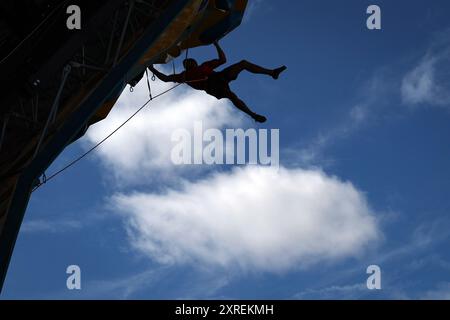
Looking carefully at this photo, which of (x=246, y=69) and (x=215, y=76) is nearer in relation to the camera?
(x=246, y=69)

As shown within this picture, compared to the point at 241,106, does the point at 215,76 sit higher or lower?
higher

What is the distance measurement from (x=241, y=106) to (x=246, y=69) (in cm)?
84

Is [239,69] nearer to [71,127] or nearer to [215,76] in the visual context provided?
[215,76]

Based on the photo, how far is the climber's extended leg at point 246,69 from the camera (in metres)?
13.1

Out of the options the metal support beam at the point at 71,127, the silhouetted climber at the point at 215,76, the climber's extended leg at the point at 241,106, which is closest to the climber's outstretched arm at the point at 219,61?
the silhouetted climber at the point at 215,76

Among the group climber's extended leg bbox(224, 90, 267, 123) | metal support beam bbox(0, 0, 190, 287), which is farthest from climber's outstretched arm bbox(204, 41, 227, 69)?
metal support beam bbox(0, 0, 190, 287)

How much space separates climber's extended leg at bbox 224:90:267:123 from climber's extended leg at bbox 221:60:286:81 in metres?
0.37

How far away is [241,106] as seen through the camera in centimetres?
1400

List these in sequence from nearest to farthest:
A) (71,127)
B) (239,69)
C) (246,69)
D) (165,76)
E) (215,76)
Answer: (71,127) < (246,69) < (239,69) < (215,76) < (165,76)

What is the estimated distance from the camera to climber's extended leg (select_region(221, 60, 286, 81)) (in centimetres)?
1315

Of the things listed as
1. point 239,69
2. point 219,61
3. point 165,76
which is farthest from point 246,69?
point 165,76

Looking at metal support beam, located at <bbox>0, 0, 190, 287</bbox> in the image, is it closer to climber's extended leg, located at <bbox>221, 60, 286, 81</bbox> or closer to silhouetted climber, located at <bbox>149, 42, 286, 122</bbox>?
silhouetted climber, located at <bbox>149, 42, 286, 122</bbox>
